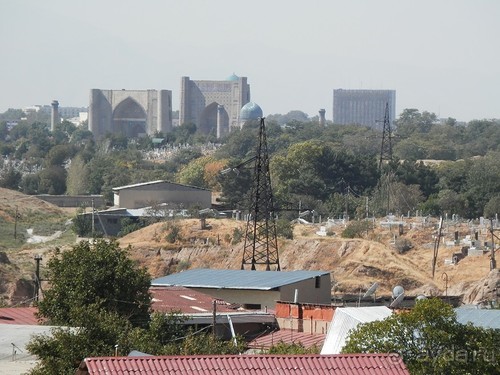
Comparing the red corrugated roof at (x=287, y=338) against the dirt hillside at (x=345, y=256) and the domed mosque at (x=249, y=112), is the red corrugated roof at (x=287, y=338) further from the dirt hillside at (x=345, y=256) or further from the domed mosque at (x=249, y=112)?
the domed mosque at (x=249, y=112)

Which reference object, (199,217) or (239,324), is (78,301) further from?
(199,217)

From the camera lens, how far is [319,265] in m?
53.1

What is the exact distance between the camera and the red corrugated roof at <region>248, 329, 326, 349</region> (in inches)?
977

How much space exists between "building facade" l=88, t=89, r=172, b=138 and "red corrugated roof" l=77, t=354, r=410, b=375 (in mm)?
149783

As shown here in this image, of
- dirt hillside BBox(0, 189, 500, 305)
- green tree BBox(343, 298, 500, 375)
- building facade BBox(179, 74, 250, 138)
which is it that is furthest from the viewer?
building facade BBox(179, 74, 250, 138)

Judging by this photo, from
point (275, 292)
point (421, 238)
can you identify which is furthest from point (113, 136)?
point (275, 292)

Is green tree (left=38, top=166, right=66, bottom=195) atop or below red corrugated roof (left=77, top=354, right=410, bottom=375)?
below

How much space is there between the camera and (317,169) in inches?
3393

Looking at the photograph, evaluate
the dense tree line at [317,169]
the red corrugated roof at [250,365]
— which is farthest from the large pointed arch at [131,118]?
the red corrugated roof at [250,365]

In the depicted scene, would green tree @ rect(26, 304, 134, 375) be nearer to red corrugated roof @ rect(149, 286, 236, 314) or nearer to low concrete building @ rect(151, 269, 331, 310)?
red corrugated roof @ rect(149, 286, 236, 314)

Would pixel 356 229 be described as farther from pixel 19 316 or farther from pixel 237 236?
pixel 19 316

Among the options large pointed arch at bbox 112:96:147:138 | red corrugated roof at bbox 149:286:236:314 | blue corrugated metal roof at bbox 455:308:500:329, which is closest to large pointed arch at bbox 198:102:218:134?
large pointed arch at bbox 112:96:147:138

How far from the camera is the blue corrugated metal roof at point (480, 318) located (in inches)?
745

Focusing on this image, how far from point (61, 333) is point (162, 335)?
4.01 meters
